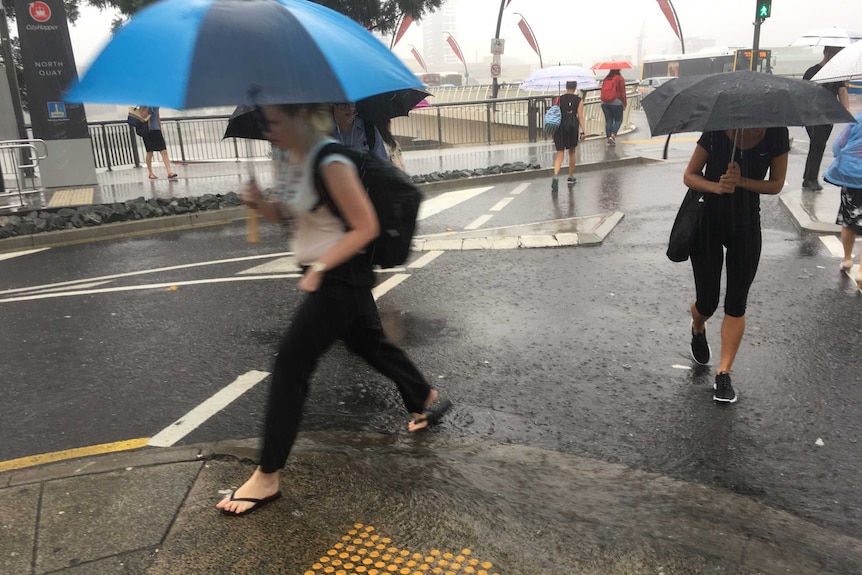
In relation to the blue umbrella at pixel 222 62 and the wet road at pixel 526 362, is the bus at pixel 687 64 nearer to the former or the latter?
the wet road at pixel 526 362

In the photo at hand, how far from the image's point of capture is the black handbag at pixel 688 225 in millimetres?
3984

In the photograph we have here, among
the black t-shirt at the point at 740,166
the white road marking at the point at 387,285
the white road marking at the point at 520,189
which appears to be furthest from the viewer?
the white road marking at the point at 520,189

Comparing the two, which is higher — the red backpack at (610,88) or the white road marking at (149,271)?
the red backpack at (610,88)

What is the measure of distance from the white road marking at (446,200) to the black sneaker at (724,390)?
20.3 feet

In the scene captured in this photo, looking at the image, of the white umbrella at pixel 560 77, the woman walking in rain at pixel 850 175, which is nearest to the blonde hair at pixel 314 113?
the woman walking in rain at pixel 850 175

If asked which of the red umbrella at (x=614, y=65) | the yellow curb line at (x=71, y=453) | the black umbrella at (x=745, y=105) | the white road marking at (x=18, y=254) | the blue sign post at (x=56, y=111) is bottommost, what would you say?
the yellow curb line at (x=71, y=453)

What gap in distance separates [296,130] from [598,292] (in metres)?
4.01

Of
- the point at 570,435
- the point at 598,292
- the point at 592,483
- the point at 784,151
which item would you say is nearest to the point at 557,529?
the point at 592,483

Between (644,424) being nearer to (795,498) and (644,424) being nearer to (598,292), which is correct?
(795,498)

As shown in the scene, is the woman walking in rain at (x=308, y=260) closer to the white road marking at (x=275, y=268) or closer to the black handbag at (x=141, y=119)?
the white road marking at (x=275, y=268)

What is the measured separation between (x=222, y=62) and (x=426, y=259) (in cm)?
509

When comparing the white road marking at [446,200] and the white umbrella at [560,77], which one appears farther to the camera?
the white umbrella at [560,77]

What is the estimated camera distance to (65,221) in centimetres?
938

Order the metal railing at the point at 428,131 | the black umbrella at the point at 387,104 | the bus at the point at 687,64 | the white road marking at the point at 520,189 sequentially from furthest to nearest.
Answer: the bus at the point at 687,64, the metal railing at the point at 428,131, the white road marking at the point at 520,189, the black umbrella at the point at 387,104
